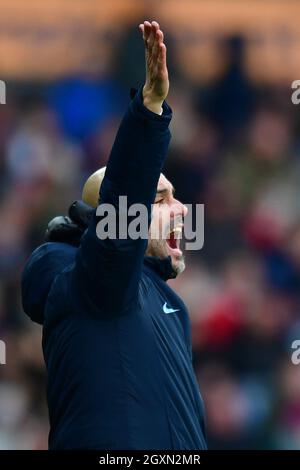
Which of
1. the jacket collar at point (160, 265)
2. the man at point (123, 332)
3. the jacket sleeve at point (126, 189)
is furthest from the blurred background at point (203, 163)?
the jacket sleeve at point (126, 189)

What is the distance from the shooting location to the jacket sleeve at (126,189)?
7.41ft

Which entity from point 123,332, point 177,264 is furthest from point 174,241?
A: point 123,332

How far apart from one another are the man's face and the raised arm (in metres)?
0.35

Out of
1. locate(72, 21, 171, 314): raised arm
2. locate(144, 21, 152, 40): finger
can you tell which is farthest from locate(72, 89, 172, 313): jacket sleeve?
locate(144, 21, 152, 40): finger

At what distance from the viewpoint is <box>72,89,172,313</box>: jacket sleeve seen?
2258 millimetres

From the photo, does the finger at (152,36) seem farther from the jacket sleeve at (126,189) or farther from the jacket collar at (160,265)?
the jacket collar at (160,265)

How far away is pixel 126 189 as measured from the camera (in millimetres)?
2275

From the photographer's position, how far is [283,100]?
6891mm

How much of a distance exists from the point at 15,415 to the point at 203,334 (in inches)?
38.6

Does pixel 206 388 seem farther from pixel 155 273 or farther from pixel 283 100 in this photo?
pixel 155 273

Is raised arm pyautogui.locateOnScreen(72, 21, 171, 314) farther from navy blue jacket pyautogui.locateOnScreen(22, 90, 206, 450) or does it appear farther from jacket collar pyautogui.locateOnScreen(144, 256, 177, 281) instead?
jacket collar pyautogui.locateOnScreen(144, 256, 177, 281)

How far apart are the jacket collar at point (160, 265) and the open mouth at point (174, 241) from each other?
54mm

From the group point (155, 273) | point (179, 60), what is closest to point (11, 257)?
point (179, 60)

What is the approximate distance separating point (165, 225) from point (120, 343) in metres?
0.44
